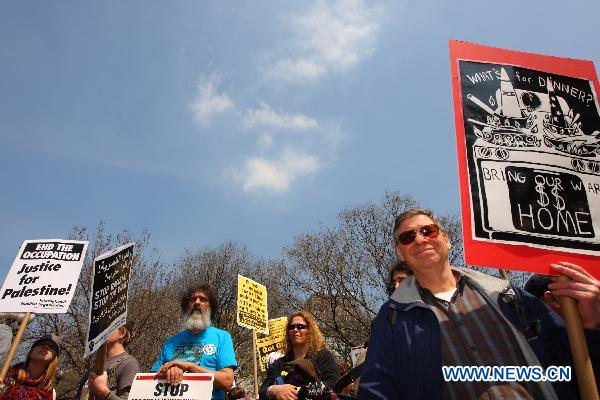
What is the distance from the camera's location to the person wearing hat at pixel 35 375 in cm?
449

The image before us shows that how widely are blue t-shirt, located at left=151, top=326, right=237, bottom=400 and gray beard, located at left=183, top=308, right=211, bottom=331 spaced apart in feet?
0.20

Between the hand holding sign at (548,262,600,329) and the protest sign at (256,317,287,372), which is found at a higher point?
the protest sign at (256,317,287,372)

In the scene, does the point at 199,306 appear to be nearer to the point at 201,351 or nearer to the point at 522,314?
the point at 201,351

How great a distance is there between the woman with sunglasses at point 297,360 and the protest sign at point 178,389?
1.78 feet

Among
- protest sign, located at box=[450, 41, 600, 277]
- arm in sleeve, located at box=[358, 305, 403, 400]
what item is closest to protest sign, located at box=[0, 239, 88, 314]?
arm in sleeve, located at box=[358, 305, 403, 400]

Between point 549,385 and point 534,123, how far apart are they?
141 centimetres

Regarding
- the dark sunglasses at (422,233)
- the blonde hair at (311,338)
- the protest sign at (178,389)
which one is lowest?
the protest sign at (178,389)

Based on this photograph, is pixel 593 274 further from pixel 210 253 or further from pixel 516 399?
pixel 210 253

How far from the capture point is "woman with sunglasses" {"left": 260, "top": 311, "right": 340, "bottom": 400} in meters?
3.46

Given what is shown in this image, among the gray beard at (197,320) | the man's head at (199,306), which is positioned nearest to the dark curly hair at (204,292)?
the man's head at (199,306)

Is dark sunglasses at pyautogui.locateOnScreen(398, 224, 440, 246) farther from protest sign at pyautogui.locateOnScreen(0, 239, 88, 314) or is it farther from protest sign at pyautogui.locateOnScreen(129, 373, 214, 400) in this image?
protest sign at pyautogui.locateOnScreen(0, 239, 88, 314)

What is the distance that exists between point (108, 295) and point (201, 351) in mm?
1023

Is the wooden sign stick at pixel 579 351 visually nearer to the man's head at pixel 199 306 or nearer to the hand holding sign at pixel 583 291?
the hand holding sign at pixel 583 291

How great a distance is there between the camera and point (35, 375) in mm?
4672
